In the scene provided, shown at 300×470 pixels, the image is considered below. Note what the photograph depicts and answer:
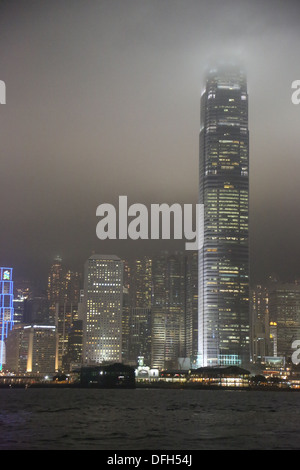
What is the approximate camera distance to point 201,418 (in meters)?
70.3

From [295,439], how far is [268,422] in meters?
17.2

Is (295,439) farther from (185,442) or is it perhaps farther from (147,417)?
(147,417)

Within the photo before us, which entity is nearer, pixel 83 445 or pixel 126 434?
pixel 83 445

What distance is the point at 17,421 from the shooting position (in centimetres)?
6275

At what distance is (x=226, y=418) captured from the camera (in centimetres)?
7119
